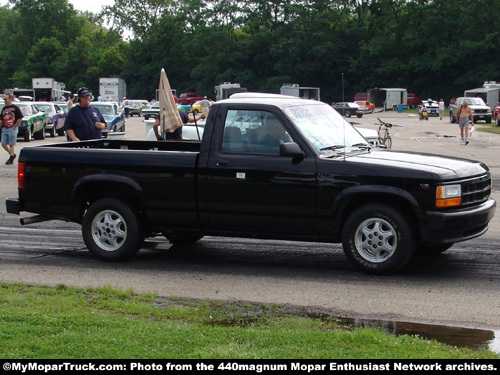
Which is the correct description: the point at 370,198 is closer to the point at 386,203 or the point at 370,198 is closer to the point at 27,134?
the point at 386,203

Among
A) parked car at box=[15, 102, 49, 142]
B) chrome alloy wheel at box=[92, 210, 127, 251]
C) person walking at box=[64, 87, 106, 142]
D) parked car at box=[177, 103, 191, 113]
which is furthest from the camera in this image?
parked car at box=[15, 102, 49, 142]

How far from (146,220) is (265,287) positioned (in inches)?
76.5

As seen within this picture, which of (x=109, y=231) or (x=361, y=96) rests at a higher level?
(x=361, y=96)

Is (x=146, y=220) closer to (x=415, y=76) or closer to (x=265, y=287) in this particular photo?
(x=265, y=287)

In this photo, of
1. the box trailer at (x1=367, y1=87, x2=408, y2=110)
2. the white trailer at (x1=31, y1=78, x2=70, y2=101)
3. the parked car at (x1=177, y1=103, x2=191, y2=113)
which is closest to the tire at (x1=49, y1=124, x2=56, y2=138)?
the parked car at (x1=177, y1=103, x2=191, y2=113)

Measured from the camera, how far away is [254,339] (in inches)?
211

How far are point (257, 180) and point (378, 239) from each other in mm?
1385

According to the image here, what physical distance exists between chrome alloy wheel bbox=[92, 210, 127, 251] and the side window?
4.92ft

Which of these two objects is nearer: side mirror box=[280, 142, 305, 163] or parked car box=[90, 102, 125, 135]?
side mirror box=[280, 142, 305, 163]

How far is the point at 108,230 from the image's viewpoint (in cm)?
876

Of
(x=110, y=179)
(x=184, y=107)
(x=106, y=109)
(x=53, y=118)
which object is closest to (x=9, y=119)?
(x=110, y=179)

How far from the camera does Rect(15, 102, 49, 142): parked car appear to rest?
30.3 m

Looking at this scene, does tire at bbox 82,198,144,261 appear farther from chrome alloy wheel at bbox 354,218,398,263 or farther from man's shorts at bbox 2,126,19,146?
man's shorts at bbox 2,126,19,146

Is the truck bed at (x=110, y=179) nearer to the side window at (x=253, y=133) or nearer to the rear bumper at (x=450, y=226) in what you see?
the side window at (x=253, y=133)
